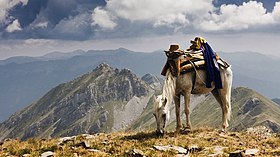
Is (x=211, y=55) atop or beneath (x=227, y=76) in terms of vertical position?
atop

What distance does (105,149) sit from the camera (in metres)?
10.9

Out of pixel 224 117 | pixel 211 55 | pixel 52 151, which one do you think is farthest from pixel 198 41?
pixel 52 151

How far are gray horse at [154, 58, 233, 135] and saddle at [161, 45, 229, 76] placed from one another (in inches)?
8.6

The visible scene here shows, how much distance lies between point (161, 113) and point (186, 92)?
2.68 m

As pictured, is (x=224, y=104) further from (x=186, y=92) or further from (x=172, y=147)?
(x=172, y=147)

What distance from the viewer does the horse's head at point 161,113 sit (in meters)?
13.0

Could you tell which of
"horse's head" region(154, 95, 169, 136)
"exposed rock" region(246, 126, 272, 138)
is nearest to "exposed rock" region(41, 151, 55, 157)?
"horse's head" region(154, 95, 169, 136)

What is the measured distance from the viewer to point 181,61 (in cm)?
1559

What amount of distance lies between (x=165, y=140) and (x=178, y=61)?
4.28 metres

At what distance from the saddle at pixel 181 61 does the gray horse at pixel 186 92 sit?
0.72ft

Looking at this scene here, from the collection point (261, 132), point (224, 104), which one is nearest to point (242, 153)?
point (261, 132)

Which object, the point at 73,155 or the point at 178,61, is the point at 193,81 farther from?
the point at 73,155

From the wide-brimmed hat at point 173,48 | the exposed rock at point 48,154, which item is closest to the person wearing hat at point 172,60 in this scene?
the wide-brimmed hat at point 173,48

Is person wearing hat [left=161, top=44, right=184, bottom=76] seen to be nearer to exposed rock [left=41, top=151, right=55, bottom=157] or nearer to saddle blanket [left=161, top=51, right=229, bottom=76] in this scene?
saddle blanket [left=161, top=51, right=229, bottom=76]
